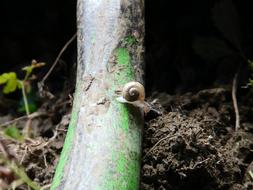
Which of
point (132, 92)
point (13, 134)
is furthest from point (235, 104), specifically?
point (13, 134)

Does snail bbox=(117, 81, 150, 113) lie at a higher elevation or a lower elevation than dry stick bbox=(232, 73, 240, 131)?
higher

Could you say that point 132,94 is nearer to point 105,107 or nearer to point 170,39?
point 105,107

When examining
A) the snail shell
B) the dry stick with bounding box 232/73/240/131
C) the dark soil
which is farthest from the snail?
the dry stick with bounding box 232/73/240/131

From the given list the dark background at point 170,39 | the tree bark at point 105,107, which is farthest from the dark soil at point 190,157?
the dark background at point 170,39

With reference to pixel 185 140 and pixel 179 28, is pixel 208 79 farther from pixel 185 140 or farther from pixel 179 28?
pixel 185 140

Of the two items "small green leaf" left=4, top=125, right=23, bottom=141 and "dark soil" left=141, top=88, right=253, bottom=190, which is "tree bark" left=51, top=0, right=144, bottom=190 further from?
"small green leaf" left=4, top=125, right=23, bottom=141

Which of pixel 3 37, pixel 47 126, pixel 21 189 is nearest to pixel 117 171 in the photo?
pixel 21 189

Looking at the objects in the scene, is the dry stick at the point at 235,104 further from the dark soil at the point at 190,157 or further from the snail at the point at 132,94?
the snail at the point at 132,94
